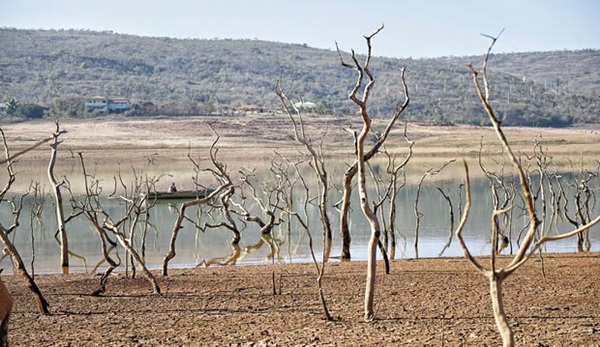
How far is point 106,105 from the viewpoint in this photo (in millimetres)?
85438

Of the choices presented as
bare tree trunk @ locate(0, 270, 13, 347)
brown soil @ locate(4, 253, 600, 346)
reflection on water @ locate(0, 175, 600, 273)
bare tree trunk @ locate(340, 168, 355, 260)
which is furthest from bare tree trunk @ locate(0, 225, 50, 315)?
reflection on water @ locate(0, 175, 600, 273)

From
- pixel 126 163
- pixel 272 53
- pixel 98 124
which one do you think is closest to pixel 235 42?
pixel 272 53

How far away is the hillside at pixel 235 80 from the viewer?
98000mm

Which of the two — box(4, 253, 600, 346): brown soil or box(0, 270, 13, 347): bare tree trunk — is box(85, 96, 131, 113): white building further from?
box(0, 270, 13, 347): bare tree trunk

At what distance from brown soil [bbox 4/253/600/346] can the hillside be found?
64.5m

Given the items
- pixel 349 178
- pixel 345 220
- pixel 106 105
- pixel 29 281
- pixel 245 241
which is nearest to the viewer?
pixel 29 281

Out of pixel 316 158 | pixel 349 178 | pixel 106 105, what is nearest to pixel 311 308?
pixel 349 178

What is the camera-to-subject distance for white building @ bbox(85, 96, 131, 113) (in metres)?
84.2

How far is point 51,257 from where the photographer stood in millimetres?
22656

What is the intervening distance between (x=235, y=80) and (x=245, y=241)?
10370cm

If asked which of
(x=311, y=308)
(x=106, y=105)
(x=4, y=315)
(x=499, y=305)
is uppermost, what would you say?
(x=499, y=305)

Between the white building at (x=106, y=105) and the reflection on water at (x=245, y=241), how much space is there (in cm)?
5156

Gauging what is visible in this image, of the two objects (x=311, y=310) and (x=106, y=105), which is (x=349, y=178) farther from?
(x=106, y=105)

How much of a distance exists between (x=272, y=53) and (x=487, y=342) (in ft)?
483
